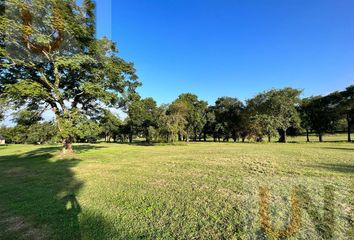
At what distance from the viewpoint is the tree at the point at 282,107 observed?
33.9m

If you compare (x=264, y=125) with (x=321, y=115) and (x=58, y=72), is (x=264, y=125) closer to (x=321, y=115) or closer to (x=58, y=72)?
(x=321, y=115)

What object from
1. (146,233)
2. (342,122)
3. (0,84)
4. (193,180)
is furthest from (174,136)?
(342,122)

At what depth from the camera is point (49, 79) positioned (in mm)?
14531

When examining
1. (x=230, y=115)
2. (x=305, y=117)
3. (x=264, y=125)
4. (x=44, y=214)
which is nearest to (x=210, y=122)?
(x=230, y=115)

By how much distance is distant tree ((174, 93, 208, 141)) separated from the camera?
4525 centimetres

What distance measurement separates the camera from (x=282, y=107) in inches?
1336

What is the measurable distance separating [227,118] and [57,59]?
40964 millimetres

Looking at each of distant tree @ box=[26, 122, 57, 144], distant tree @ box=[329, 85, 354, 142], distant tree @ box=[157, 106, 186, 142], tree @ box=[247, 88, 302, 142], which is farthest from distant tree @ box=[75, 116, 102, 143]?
distant tree @ box=[329, 85, 354, 142]

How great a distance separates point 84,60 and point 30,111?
5.44 metres

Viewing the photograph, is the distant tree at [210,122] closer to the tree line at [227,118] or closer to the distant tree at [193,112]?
the tree line at [227,118]

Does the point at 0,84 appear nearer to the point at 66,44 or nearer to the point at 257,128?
the point at 66,44

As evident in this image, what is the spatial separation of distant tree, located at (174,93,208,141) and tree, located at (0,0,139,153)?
27.8m

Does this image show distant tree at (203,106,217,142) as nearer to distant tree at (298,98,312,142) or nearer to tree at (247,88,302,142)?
tree at (247,88,302,142)

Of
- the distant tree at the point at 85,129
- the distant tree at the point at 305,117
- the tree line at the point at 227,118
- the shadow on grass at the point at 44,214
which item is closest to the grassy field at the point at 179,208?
the shadow on grass at the point at 44,214
